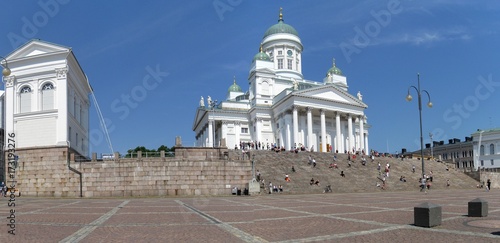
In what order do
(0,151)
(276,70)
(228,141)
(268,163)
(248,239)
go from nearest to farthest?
(248,239), (268,163), (0,151), (228,141), (276,70)

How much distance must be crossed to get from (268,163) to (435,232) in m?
36.3

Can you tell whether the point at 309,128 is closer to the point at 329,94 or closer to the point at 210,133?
the point at 329,94

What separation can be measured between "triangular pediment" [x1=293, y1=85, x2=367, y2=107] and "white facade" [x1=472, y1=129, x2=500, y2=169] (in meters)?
44.9

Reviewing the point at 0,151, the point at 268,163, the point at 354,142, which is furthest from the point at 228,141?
the point at 0,151

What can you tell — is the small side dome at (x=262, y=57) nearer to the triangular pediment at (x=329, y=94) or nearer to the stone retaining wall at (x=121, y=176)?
the triangular pediment at (x=329, y=94)

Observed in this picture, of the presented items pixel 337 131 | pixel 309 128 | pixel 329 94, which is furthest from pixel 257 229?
pixel 337 131

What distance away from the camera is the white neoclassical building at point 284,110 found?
239ft

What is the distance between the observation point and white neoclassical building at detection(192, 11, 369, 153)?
72.9 metres

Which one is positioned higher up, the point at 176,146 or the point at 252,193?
the point at 176,146

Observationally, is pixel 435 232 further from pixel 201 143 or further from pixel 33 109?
pixel 201 143

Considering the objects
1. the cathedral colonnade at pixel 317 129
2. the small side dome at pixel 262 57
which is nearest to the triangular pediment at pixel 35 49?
the cathedral colonnade at pixel 317 129

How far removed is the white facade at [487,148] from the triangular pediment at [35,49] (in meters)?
92.8

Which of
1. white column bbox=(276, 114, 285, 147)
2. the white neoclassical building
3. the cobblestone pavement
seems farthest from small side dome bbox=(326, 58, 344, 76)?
the cobblestone pavement

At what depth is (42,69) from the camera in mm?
43656
